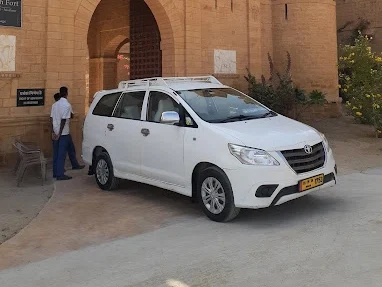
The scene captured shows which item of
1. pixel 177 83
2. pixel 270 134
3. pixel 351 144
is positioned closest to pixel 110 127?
pixel 177 83

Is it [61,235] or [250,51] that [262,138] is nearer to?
[61,235]

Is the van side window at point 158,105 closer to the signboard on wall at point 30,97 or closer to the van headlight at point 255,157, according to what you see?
the van headlight at point 255,157

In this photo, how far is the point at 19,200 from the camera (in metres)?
6.78

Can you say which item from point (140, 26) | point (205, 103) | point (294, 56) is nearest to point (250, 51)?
point (294, 56)

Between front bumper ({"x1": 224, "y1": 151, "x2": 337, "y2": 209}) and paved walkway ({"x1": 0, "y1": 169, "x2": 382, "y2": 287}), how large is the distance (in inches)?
13.0

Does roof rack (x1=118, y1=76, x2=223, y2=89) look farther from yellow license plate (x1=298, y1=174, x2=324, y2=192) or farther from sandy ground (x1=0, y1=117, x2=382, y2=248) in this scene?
yellow license plate (x1=298, y1=174, x2=324, y2=192)

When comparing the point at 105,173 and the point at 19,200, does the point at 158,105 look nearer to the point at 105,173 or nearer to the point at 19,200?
the point at 105,173

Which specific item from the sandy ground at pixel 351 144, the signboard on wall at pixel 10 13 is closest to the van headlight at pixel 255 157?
the sandy ground at pixel 351 144

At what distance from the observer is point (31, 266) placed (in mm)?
4133

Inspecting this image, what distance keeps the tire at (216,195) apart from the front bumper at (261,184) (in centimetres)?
9

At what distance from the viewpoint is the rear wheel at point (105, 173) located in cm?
720

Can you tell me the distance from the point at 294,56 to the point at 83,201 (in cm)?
1152

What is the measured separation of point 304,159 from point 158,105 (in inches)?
92.7

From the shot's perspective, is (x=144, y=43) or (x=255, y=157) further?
(x=144, y=43)
